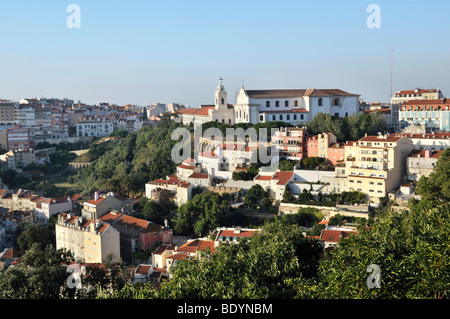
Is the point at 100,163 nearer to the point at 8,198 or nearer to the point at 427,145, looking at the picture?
the point at 8,198

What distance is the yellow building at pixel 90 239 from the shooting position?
1998cm

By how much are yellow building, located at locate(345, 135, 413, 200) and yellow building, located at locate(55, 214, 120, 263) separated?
1016 cm

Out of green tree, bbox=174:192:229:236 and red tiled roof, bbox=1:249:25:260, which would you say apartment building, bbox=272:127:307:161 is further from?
red tiled roof, bbox=1:249:25:260

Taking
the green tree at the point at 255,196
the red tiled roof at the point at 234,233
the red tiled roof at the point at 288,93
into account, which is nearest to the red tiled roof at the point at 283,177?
the green tree at the point at 255,196

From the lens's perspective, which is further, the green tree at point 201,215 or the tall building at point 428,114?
the tall building at point 428,114

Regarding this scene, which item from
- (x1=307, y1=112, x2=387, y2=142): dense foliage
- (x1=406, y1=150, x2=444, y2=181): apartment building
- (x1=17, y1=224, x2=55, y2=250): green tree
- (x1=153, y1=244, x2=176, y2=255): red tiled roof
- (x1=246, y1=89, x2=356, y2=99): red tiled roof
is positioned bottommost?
(x1=17, y1=224, x2=55, y2=250): green tree

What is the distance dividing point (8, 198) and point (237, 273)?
24803 mm

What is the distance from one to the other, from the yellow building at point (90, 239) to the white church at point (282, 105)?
14134 mm

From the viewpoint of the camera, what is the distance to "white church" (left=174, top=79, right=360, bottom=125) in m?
32.6

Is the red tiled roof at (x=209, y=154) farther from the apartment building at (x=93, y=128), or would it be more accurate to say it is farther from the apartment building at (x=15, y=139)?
the apartment building at (x=93, y=128)

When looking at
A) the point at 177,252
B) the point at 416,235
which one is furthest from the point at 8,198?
the point at 416,235

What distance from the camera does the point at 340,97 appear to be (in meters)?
33.2

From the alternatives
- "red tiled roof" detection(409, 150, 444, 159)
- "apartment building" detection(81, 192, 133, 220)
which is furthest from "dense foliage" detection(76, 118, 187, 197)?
"red tiled roof" detection(409, 150, 444, 159)
